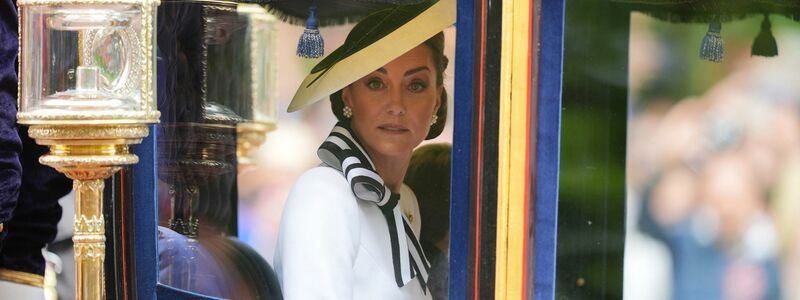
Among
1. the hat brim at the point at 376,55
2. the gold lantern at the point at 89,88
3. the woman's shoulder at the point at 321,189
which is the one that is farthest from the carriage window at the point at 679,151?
the gold lantern at the point at 89,88

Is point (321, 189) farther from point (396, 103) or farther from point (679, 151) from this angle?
point (679, 151)

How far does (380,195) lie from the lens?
2.74 m

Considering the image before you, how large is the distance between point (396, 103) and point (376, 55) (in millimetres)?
112

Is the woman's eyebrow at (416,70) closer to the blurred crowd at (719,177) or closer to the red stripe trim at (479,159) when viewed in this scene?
the red stripe trim at (479,159)

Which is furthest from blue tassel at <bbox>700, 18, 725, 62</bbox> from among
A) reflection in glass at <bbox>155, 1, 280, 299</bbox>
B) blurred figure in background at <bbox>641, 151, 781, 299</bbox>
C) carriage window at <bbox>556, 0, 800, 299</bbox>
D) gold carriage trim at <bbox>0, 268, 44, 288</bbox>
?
gold carriage trim at <bbox>0, 268, 44, 288</bbox>

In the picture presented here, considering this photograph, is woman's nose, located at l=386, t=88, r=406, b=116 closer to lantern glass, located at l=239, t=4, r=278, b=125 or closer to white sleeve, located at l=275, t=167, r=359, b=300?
white sleeve, located at l=275, t=167, r=359, b=300

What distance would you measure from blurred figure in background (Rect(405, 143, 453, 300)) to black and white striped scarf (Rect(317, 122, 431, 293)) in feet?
0.08

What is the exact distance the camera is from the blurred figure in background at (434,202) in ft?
8.76

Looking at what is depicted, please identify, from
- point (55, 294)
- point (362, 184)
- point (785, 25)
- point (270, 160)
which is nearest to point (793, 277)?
point (785, 25)

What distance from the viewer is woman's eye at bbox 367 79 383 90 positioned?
271 centimetres

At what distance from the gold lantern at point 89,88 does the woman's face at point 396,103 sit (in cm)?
46

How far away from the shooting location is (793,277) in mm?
2434

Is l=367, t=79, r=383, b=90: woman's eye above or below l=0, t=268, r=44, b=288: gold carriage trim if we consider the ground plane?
above

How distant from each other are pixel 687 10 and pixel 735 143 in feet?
0.88
